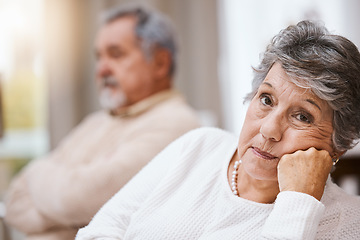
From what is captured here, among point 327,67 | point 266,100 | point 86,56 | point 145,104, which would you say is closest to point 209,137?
point 266,100

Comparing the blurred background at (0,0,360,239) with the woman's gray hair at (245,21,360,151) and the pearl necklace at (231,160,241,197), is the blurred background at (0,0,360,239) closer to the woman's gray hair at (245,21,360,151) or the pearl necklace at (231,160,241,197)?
the pearl necklace at (231,160,241,197)

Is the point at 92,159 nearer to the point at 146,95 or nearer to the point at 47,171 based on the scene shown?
the point at 47,171

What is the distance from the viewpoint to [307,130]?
0.88 metres

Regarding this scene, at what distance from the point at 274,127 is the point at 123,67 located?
3.15 ft

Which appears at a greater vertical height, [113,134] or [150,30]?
[150,30]

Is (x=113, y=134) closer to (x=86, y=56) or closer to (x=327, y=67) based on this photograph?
(x=327, y=67)

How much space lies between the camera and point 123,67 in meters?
1.72

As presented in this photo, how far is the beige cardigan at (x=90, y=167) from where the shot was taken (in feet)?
4.29

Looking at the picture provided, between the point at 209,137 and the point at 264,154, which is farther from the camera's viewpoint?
the point at 209,137

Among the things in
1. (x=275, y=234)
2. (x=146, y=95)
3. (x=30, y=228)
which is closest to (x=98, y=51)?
(x=146, y=95)

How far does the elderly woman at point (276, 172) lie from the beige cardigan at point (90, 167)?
218 mm

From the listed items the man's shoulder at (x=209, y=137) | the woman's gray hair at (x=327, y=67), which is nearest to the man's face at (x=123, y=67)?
the man's shoulder at (x=209, y=137)

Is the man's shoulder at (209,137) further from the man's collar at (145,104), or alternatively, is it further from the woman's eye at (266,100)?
the man's collar at (145,104)

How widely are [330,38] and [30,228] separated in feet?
3.67
